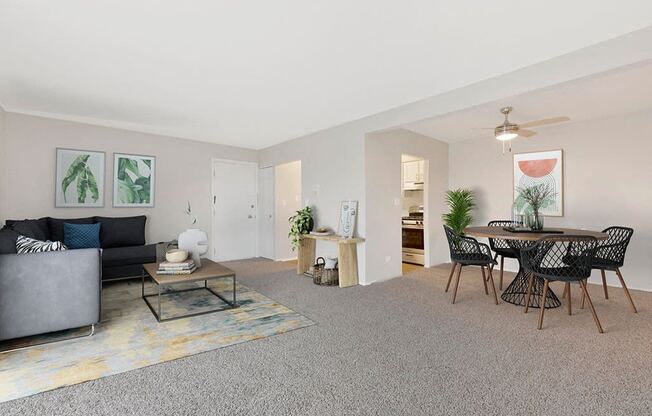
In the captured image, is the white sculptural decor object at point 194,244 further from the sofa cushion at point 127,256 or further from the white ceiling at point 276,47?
the white ceiling at point 276,47

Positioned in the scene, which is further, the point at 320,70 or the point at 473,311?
the point at 473,311

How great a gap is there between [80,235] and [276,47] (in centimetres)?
394

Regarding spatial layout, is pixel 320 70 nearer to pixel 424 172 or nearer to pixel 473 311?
pixel 473 311

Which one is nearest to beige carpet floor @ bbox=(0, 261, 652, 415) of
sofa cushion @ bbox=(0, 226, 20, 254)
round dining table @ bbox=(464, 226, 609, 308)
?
round dining table @ bbox=(464, 226, 609, 308)

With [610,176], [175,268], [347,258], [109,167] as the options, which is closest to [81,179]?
[109,167]

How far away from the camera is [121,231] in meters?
5.07

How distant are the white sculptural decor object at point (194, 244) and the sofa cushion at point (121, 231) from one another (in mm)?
1795

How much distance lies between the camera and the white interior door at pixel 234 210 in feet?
21.4

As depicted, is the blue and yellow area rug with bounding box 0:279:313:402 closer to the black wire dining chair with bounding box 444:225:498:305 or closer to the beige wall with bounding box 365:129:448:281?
the beige wall with bounding box 365:129:448:281

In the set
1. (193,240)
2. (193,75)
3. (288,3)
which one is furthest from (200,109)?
(288,3)

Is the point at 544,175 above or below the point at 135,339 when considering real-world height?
above

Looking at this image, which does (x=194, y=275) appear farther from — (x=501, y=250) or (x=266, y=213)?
(x=501, y=250)

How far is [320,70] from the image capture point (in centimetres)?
315

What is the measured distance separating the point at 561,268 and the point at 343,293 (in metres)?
2.33
